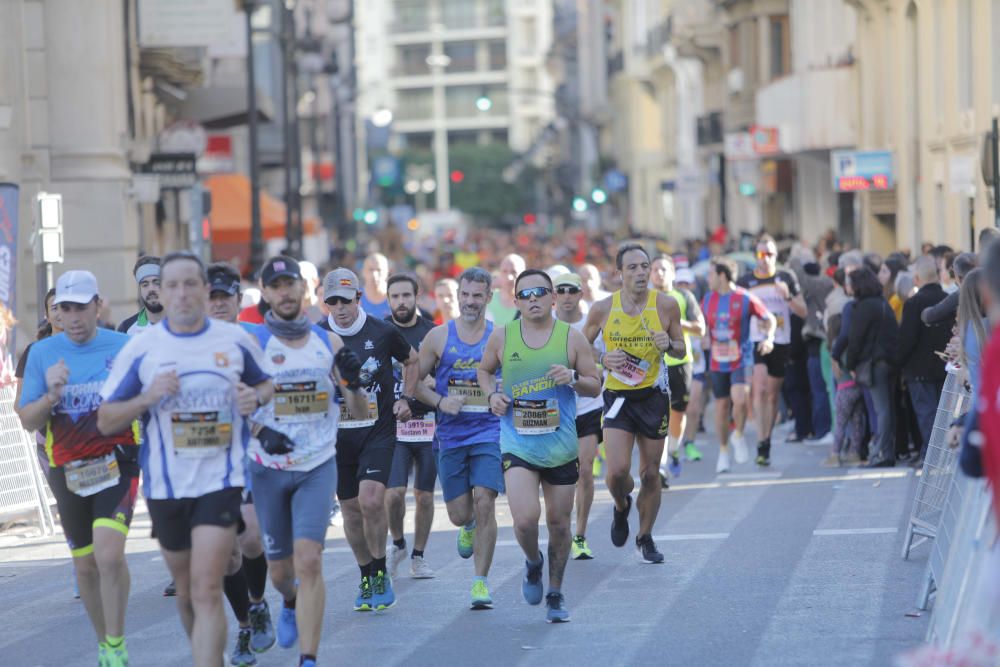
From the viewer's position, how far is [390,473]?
456 inches

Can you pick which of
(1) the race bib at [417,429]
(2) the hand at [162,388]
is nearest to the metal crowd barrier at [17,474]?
(1) the race bib at [417,429]

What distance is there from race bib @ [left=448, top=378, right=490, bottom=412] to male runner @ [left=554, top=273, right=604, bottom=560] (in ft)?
4.37

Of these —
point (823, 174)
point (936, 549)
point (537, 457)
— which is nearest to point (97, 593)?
point (537, 457)

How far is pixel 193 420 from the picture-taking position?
8102 mm

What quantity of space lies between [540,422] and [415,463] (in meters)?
1.89

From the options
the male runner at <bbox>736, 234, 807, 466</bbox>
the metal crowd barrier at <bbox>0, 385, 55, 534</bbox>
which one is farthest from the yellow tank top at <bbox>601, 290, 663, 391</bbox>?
the male runner at <bbox>736, 234, 807, 466</bbox>

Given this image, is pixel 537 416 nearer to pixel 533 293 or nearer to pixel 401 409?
pixel 533 293

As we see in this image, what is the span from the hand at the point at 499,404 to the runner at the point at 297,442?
4.51 feet

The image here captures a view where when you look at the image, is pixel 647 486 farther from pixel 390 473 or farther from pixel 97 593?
pixel 97 593

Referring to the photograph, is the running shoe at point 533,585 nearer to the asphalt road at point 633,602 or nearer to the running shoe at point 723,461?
the asphalt road at point 633,602

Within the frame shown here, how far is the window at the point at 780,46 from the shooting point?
4619 centimetres

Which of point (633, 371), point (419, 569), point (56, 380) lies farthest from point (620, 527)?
point (56, 380)

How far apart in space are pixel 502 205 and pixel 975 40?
451 ft

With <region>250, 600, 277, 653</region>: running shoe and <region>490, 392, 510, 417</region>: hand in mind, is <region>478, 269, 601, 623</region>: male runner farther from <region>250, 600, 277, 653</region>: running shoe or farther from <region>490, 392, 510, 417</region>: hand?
<region>250, 600, 277, 653</region>: running shoe
